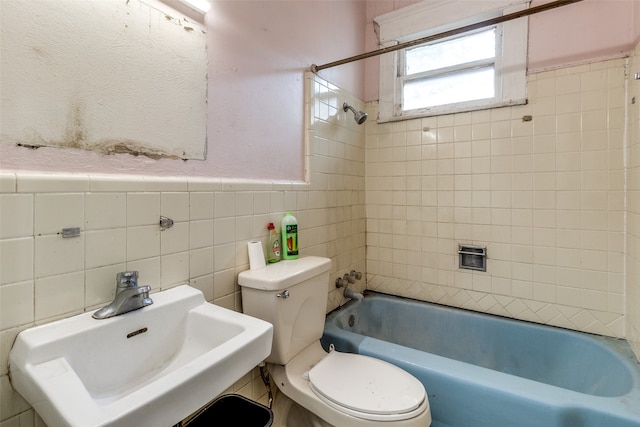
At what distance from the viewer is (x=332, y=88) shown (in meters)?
1.91

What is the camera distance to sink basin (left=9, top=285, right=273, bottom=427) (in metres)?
0.57

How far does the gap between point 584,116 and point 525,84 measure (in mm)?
345

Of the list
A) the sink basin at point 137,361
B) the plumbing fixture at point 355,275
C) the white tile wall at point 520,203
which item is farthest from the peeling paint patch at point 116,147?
the white tile wall at point 520,203

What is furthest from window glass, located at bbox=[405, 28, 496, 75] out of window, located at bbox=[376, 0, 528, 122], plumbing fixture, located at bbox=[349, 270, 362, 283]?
plumbing fixture, located at bbox=[349, 270, 362, 283]

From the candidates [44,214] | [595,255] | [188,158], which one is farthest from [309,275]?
[595,255]

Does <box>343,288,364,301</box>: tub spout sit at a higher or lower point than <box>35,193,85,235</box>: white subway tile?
lower

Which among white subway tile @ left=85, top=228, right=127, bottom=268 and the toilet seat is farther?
the toilet seat

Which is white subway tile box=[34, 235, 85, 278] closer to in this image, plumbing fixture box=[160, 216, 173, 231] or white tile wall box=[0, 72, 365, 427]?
white tile wall box=[0, 72, 365, 427]

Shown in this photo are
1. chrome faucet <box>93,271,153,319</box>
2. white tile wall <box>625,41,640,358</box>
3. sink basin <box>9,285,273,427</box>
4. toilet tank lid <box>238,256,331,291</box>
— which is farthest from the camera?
white tile wall <box>625,41,640,358</box>

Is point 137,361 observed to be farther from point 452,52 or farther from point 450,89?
point 452,52

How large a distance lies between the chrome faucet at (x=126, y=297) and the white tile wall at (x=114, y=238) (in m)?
0.06

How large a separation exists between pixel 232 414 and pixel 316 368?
361 mm

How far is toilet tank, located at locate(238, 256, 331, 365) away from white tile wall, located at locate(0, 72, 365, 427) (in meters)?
0.11

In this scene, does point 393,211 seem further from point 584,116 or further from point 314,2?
point 314,2
